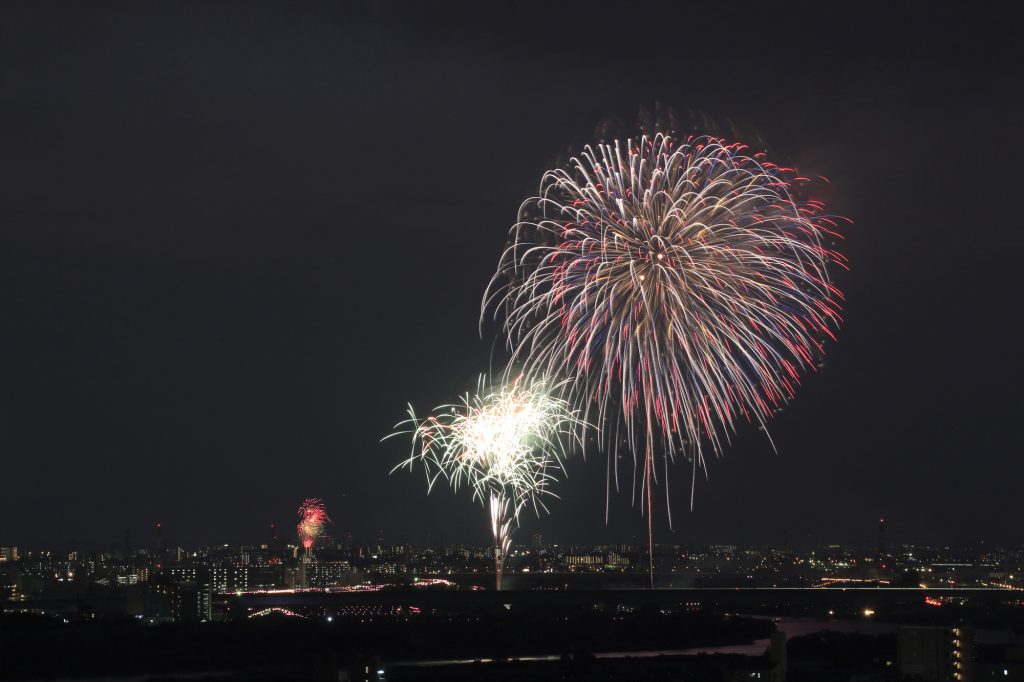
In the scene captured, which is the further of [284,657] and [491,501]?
[284,657]

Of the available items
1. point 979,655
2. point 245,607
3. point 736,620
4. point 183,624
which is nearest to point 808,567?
point 736,620

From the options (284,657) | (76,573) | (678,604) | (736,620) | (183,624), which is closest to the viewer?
(284,657)

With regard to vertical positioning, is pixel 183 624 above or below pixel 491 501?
below

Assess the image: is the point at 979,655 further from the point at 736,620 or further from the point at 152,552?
the point at 152,552

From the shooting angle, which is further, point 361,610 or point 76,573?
point 76,573

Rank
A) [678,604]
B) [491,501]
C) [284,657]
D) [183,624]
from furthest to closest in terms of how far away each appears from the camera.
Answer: [678,604] → [183,624] → [284,657] → [491,501]

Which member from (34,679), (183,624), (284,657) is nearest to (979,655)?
(284,657)

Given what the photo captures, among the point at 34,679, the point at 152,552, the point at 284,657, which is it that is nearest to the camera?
the point at 34,679

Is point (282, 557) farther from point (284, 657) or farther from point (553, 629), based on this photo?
point (284, 657)

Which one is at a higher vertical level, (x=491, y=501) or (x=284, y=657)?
(x=491, y=501)
